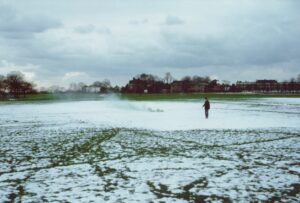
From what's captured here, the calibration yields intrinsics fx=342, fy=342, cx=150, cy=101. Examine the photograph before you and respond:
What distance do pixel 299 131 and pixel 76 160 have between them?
49.9 ft

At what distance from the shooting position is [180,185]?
964 centimetres

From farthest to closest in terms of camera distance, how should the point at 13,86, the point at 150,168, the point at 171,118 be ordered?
the point at 13,86
the point at 171,118
the point at 150,168

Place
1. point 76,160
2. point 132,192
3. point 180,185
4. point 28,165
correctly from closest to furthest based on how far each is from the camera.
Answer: point 132,192
point 180,185
point 28,165
point 76,160

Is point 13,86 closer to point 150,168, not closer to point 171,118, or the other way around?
point 171,118

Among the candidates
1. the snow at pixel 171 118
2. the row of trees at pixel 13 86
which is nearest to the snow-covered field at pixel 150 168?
the snow at pixel 171 118

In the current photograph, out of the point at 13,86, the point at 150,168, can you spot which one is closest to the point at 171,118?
the point at 150,168

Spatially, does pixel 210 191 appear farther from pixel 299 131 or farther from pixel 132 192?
pixel 299 131

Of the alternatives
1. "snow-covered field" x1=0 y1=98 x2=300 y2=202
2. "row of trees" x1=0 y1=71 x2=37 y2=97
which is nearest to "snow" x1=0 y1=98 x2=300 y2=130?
"snow-covered field" x1=0 y1=98 x2=300 y2=202

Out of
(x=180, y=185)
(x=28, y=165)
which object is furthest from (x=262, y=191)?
(x=28, y=165)

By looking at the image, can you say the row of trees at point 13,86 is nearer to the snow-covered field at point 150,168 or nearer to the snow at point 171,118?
the snow at point 171,118

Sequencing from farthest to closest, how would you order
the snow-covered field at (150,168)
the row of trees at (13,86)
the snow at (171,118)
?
the row of trees at (13,86)
the snow at (171,118)
the snow-covered field at (150,168)

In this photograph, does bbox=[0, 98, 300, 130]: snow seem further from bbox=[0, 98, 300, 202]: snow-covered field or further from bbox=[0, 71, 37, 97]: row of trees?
bbox=[0, 71, 37, 97]: row of trees

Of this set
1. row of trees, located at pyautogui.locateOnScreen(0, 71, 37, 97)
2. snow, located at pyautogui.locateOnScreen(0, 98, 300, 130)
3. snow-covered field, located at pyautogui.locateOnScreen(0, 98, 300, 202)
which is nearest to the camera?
snow-covered field, located at pyautogui.locateOnScreen(0, 98, 300, 202)

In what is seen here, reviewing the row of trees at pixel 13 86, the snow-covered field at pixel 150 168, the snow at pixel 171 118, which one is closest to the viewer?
the snow-covered field at pixel 150 168
